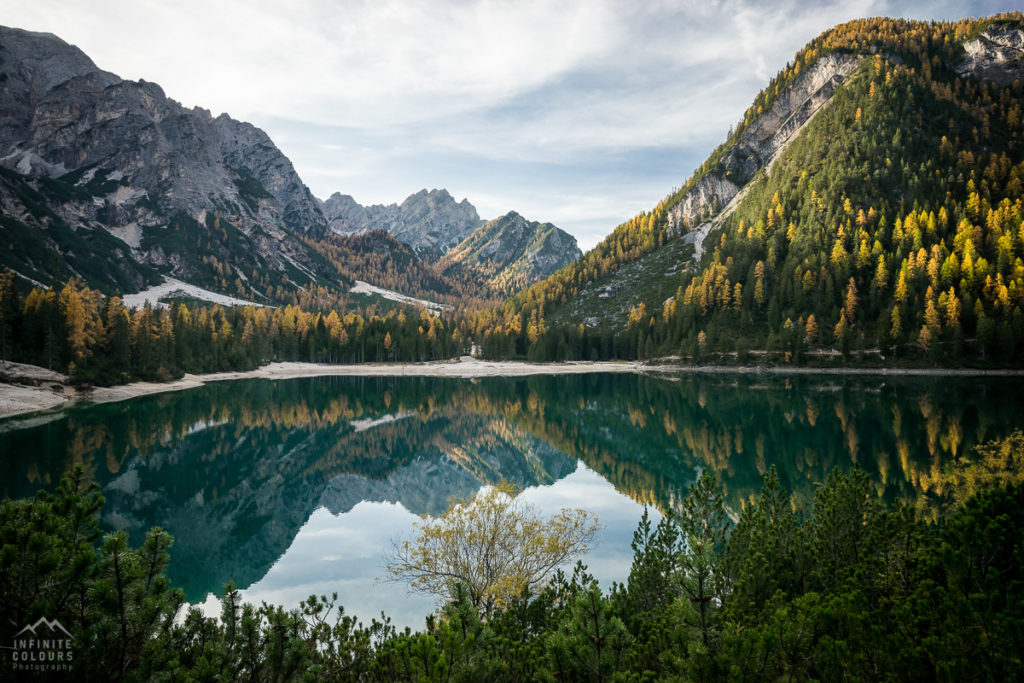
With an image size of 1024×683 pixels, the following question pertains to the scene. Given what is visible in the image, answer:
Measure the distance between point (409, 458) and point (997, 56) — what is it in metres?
242

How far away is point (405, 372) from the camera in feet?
485

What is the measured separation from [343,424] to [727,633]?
62944 mm

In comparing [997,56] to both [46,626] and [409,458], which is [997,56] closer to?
[409,458]

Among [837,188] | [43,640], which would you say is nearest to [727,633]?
[43,640]

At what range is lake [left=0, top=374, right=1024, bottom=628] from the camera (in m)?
23.8

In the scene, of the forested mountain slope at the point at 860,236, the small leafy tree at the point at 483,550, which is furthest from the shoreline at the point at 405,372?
the small leafy tree at the point at 483,550

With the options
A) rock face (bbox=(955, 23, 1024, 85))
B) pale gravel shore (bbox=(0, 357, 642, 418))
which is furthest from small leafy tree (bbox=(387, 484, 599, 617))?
rock face (bbox=(955, 23, 1024, 85))

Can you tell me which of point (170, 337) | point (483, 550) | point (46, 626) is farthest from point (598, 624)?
point (170, 337)

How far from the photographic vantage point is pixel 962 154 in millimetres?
134250

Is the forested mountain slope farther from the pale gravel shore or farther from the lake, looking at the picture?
the lake

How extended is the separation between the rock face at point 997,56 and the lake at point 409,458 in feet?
537

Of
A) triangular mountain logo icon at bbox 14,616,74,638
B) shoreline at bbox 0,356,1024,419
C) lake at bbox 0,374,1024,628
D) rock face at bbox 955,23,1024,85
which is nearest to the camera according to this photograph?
triangular mountain logo icon at bbox 14,616,74,638

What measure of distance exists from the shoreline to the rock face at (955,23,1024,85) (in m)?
152

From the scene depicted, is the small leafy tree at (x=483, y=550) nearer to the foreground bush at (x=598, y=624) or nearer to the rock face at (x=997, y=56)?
the foreground bush at (x=598, y=624)
